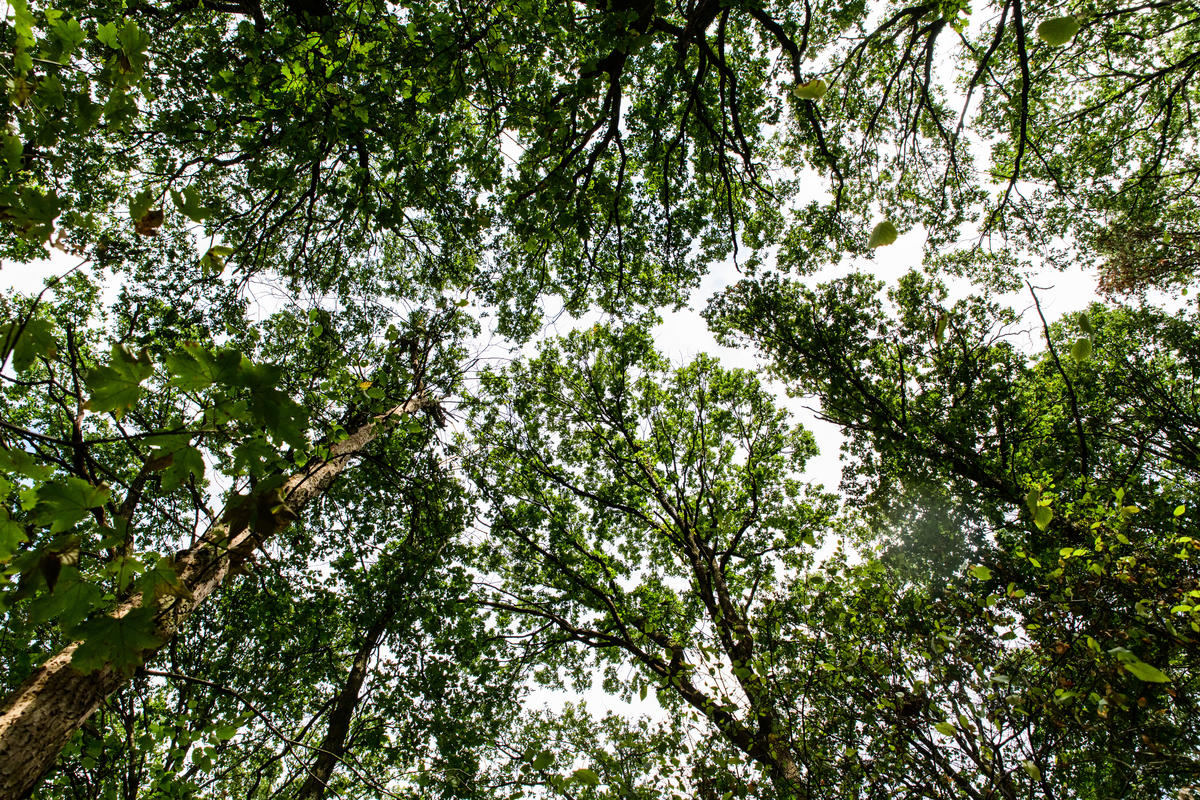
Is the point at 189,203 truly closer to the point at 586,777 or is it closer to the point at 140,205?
the point at 140,205

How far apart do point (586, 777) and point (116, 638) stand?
1.45m

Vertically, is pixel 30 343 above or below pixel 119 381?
above

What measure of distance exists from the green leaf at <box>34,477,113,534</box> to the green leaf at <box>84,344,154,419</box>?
167 mm

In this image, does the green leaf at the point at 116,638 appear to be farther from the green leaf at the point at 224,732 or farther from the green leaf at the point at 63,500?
the green leaf at the point at 224,732

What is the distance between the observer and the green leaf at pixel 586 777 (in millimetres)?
1565

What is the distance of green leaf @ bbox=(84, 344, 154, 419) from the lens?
0.96 m

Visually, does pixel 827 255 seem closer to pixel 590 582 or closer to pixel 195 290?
pixel 590 582

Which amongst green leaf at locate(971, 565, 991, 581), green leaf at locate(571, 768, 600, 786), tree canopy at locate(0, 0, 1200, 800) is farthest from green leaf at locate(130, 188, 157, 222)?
green leaf at locate(971, 565, 991, 581)

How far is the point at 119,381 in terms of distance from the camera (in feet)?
3.25

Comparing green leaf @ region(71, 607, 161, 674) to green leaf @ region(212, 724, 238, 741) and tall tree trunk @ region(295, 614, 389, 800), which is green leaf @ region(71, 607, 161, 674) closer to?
green leaf @ region(212, 724, 238, 741)

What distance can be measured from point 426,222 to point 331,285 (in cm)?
152

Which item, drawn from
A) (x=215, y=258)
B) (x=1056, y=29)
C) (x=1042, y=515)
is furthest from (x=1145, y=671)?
(x=215, y=258)

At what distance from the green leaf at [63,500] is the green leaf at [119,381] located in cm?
17

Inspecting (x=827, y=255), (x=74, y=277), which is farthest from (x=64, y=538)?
(x=827, y=255)
